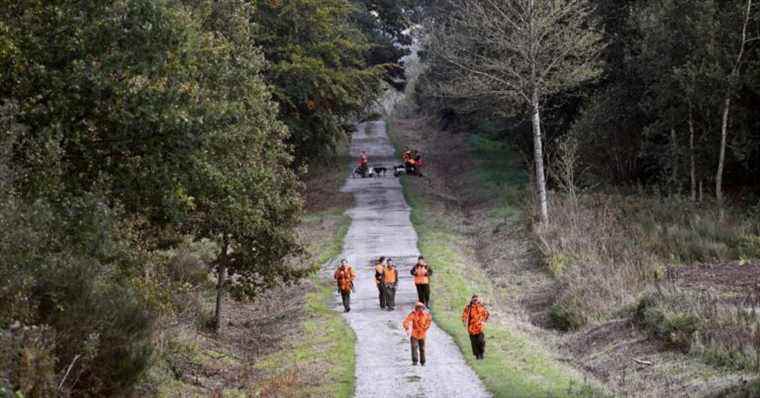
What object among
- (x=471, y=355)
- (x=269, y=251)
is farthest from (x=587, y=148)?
(x=471, y=355)

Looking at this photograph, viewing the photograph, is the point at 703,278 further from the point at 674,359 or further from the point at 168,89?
the point at 168,89

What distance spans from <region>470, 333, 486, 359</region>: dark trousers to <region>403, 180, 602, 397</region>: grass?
171 mm

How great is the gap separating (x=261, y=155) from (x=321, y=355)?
662 cm

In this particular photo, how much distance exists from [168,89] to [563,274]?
15.8m

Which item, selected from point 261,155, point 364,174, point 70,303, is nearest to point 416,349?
point 70,303

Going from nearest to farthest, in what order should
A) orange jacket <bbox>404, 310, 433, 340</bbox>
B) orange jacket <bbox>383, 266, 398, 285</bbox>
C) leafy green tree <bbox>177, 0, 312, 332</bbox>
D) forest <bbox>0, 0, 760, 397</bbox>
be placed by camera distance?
1. forest <bbox>0, 0, 760, 397</bbox>
2. orange jacket <bbox>404, 310, 433, 340</bbox>
3. leafy green tree <bbox>177, 0, 312, 332</bbox>
4. orange jacket <bbox>383, 266, 398, 285</bbox>

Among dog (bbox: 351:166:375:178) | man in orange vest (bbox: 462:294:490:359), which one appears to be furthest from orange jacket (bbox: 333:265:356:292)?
dog (bbox: 351:166:375:178)

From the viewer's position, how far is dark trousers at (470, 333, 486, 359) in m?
19.2

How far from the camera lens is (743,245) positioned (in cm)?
3027

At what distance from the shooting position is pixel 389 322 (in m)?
24.3

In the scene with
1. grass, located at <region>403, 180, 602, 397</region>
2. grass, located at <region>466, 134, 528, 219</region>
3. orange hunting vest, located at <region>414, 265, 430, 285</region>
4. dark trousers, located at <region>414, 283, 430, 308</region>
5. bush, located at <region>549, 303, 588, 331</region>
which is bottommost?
bush, located at <region>549, 303, 588, 331</region>

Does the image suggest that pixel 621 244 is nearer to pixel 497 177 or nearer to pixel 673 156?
pixel 673 156

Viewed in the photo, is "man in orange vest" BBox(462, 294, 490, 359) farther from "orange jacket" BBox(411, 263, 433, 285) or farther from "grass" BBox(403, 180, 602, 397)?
"orange jacket" BBox(411, 263, 433, 285)

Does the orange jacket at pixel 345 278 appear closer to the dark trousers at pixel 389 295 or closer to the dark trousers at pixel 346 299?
the dark trousers at pixel 346 299
